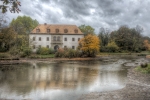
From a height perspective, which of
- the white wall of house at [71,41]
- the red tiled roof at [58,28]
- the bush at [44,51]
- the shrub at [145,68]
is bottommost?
the shrub at [145,68]

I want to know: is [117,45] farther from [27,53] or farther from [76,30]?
[27,53]

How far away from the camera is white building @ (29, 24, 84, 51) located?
5550 cm

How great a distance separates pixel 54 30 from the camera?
185ft

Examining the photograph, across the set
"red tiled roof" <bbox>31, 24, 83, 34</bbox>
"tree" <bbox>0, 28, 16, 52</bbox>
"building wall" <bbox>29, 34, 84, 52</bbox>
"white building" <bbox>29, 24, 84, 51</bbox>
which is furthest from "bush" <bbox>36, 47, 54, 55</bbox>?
"tree" <bbox>0, 28, 16, 52</bbox>

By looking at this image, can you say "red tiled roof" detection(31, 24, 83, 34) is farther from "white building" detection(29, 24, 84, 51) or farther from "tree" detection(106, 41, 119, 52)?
"tree" detection(106, 41, 119, 52)

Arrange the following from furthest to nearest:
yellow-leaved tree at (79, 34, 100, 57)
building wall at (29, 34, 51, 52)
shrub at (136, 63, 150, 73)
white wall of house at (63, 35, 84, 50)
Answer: white wall of house at (63, 35, 84, 50) < building wall at (29, 34, 51, 52) < yellow-leaved tree at (79, 34, 100, 57) < shrub at (136, 63, 150, 73)

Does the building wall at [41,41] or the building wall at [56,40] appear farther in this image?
the building wall at [56,40]

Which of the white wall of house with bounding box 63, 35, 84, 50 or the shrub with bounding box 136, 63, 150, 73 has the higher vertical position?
the white wall of house with bounding box 63, 35, 84, 50

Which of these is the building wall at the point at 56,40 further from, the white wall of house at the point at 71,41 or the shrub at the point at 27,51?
the shrub at the point at 27,51

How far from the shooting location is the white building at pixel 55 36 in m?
55.5

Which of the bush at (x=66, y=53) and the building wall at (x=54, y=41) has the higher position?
the building wall at (x=54, y=41)

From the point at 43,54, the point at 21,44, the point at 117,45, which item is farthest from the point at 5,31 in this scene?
the point at 117,45

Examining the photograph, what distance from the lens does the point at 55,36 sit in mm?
56031

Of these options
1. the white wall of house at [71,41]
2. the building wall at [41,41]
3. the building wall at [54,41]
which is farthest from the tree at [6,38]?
the white wall of house at [71,41]
